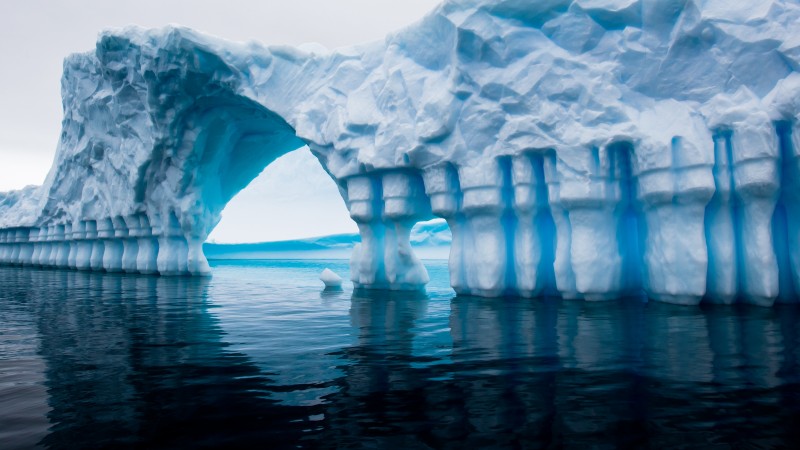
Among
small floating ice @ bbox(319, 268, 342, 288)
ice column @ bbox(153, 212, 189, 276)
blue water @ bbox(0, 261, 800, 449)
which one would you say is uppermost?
ice column @ bbox(153, 212, 189, 276)

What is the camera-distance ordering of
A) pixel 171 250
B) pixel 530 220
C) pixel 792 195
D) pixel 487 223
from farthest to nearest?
pixel 171 250 → pixel 487 223 → pixel 530 220 → pixel 792 195

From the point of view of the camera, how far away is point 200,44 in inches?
575

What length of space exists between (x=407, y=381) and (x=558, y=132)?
6775mm

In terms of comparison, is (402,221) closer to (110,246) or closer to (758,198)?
(758,198)

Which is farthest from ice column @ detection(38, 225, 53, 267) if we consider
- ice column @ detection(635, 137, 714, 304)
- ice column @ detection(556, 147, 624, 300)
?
ice column @ detection(635, 137, 714, 304)

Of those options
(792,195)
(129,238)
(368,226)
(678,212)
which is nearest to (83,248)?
(129,238)

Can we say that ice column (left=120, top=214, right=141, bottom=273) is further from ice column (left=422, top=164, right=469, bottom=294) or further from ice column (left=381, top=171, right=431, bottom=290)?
ice column (left=422, top=164, right=469, bottom=294)

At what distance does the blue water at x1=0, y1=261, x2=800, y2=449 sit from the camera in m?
2.88

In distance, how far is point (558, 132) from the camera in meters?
9.57

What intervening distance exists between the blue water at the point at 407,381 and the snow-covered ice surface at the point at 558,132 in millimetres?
1596

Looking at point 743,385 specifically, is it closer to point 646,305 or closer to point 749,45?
point 646,305

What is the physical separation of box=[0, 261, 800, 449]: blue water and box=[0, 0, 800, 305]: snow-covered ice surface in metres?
1.60

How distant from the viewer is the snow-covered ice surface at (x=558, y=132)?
8000 mm

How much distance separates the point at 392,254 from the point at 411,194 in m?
1.53
